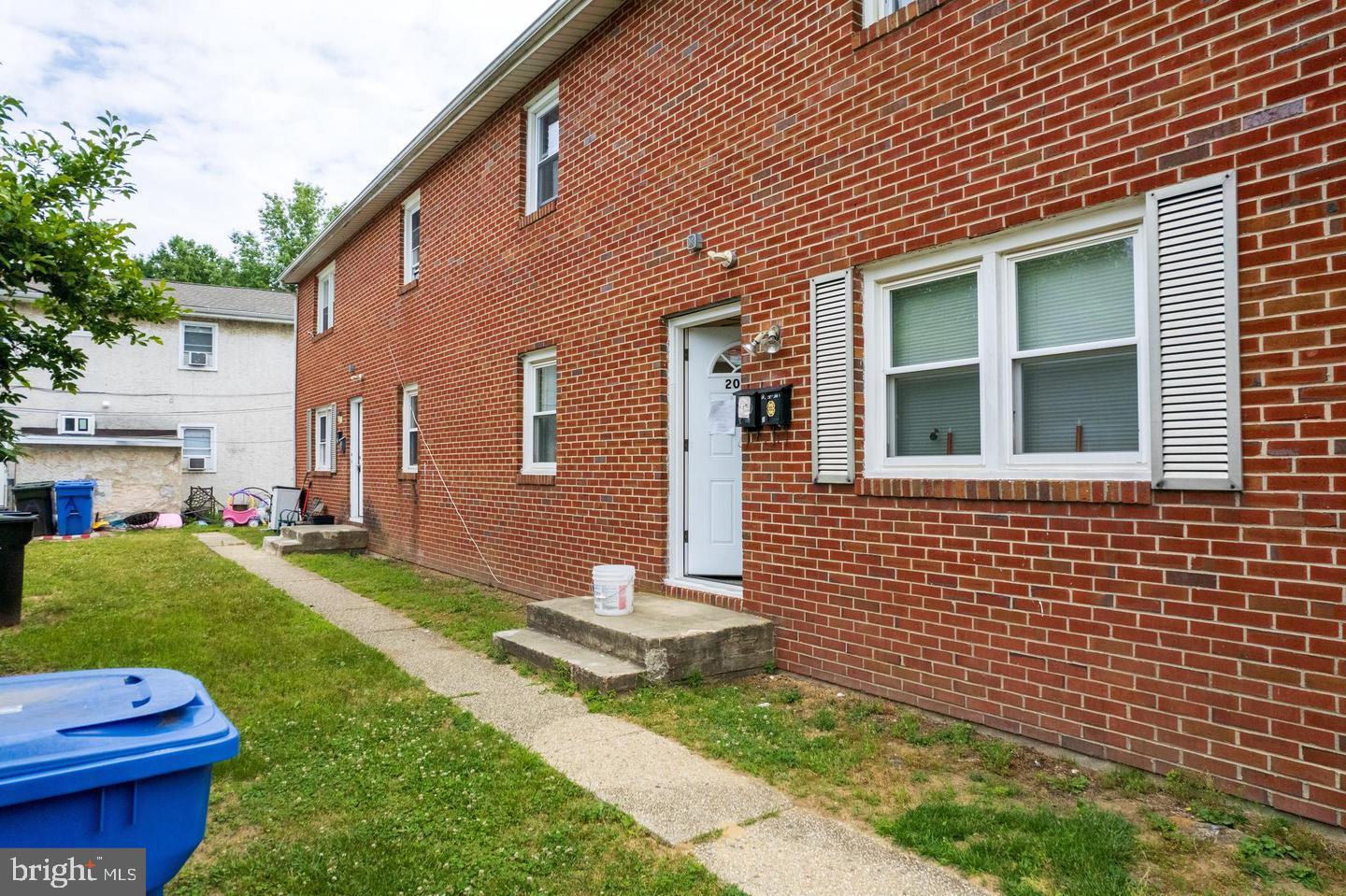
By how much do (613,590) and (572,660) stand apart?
64 centimetres

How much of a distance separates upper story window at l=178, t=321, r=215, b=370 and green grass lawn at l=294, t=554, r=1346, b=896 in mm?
22042

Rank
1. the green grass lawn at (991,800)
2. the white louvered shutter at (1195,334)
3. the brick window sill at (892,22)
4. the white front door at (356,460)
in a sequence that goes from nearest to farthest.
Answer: the green grass lawn at (991,800), the white louvered shutter at (1195,334), the brick window sill at (892,22), the white front door at (356,460)

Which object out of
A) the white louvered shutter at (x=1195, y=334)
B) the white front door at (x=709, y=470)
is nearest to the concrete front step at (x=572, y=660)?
the white front door at (x=709, y=470)

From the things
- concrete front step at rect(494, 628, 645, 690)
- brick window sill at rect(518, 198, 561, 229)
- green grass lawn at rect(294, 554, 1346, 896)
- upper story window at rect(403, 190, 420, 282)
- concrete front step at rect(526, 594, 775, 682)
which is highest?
upper story window at rect(403, 190, 420, 282)

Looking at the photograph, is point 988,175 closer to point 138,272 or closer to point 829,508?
point 829,508

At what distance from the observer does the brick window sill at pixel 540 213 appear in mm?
8430

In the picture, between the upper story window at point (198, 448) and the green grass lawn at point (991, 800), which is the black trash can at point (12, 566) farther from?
the upper story window at point (198, 448)

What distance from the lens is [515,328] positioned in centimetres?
906

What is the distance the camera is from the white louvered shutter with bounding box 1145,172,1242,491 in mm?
3477

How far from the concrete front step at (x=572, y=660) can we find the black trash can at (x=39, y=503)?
49.9 ft

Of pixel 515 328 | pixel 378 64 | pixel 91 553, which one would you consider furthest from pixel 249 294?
pixel 515 328

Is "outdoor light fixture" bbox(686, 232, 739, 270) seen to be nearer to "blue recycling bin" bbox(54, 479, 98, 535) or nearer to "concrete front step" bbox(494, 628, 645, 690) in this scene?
"concrete front step" bbox(494, 628, 645, 690)

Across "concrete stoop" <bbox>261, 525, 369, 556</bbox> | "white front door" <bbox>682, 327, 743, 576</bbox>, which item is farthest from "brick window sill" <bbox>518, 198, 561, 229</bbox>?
"concrete stoop" <bbox>261, 525, 369, 556</bbox>

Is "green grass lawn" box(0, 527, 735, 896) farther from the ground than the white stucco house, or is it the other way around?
the white stucco house
